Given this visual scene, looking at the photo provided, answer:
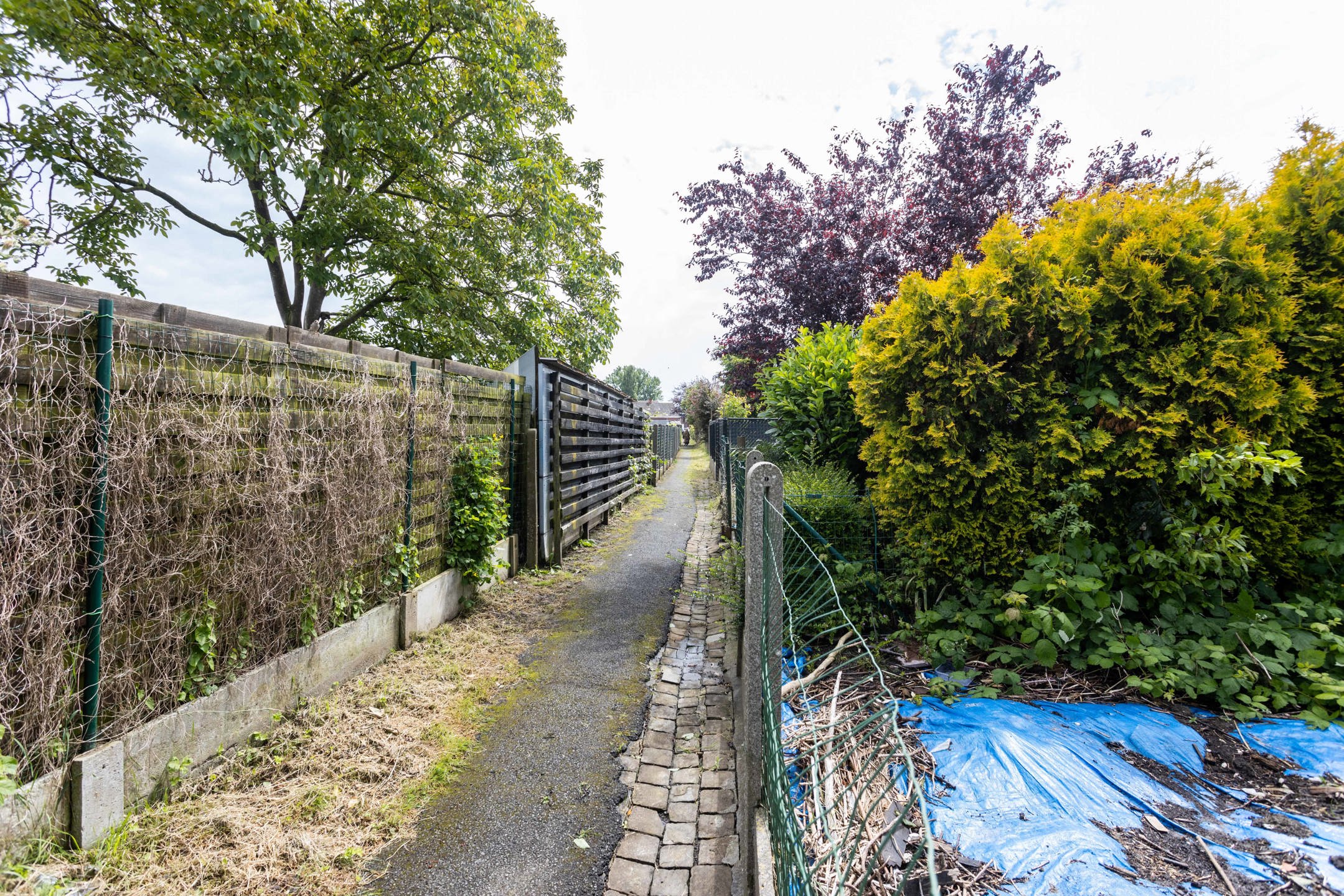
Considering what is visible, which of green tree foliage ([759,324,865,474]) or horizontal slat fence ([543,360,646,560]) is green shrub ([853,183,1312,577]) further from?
horizontal slat fence ([543,360,646,560])

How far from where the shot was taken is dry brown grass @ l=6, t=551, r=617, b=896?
6.42 ft

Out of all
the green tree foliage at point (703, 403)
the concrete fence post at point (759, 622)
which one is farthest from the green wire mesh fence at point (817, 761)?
the green tree foliage at point (703, 403)

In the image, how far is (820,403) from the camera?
5.19m

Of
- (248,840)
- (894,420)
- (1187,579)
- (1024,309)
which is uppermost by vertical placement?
(1024,309)

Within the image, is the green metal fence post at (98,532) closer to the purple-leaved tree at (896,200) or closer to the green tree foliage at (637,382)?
the purple-leaved tree at (896,200)

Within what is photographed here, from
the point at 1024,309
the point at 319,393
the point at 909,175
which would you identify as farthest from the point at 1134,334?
the point at 909,175

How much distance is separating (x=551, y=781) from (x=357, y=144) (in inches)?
347

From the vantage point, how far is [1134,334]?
127 inches

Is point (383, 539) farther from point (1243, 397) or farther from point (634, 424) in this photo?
point (634, 424)

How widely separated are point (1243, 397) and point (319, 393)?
519 cm

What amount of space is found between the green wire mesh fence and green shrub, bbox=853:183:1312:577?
137 cm

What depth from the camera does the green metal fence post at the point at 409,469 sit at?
4.04 m

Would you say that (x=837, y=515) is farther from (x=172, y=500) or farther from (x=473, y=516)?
(x=172, y=500)

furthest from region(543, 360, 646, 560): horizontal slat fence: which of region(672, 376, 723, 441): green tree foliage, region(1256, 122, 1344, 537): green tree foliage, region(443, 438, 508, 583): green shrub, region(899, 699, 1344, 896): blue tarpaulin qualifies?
region(672, 376, 723, 441): green tree foliage
